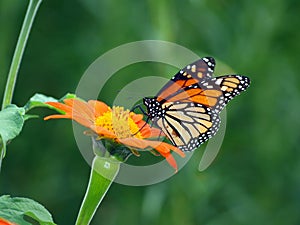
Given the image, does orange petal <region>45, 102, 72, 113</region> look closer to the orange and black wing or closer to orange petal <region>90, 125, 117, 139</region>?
orange petal <region>90, 125, 117, 139</region>

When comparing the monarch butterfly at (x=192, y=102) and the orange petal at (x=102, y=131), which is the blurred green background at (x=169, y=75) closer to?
the monarch butterfly at (x=192, y=102)

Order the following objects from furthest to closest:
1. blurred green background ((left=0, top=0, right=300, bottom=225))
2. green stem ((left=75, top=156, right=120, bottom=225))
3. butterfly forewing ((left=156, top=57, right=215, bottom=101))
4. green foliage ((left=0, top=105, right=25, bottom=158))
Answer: blurred green background ((left=0, top=0, right=300, bottom=225)), butterfly forewing ((left=156, top=57, right=215, bottom=101)), green stem ((left=75, top=156, right=120, bottom=225)), green foliage ((left=0, top=105, right=25, bottom=158))

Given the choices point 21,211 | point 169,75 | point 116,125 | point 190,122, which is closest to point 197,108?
point 190,122

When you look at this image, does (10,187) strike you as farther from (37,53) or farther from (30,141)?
(37,53)

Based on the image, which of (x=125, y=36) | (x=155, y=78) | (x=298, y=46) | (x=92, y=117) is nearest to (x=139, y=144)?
(x=92, y=117)

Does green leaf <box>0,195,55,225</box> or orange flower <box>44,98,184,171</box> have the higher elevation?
orange flower <box>44,98,184,171</box>

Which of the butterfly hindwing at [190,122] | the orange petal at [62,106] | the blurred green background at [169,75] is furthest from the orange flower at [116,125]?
the blurred green background at [169,75]

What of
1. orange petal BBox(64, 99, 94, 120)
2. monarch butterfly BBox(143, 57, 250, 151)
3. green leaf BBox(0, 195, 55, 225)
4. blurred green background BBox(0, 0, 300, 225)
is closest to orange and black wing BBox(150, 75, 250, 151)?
monarch butterfly BBox(143, 57, 250, 151)
